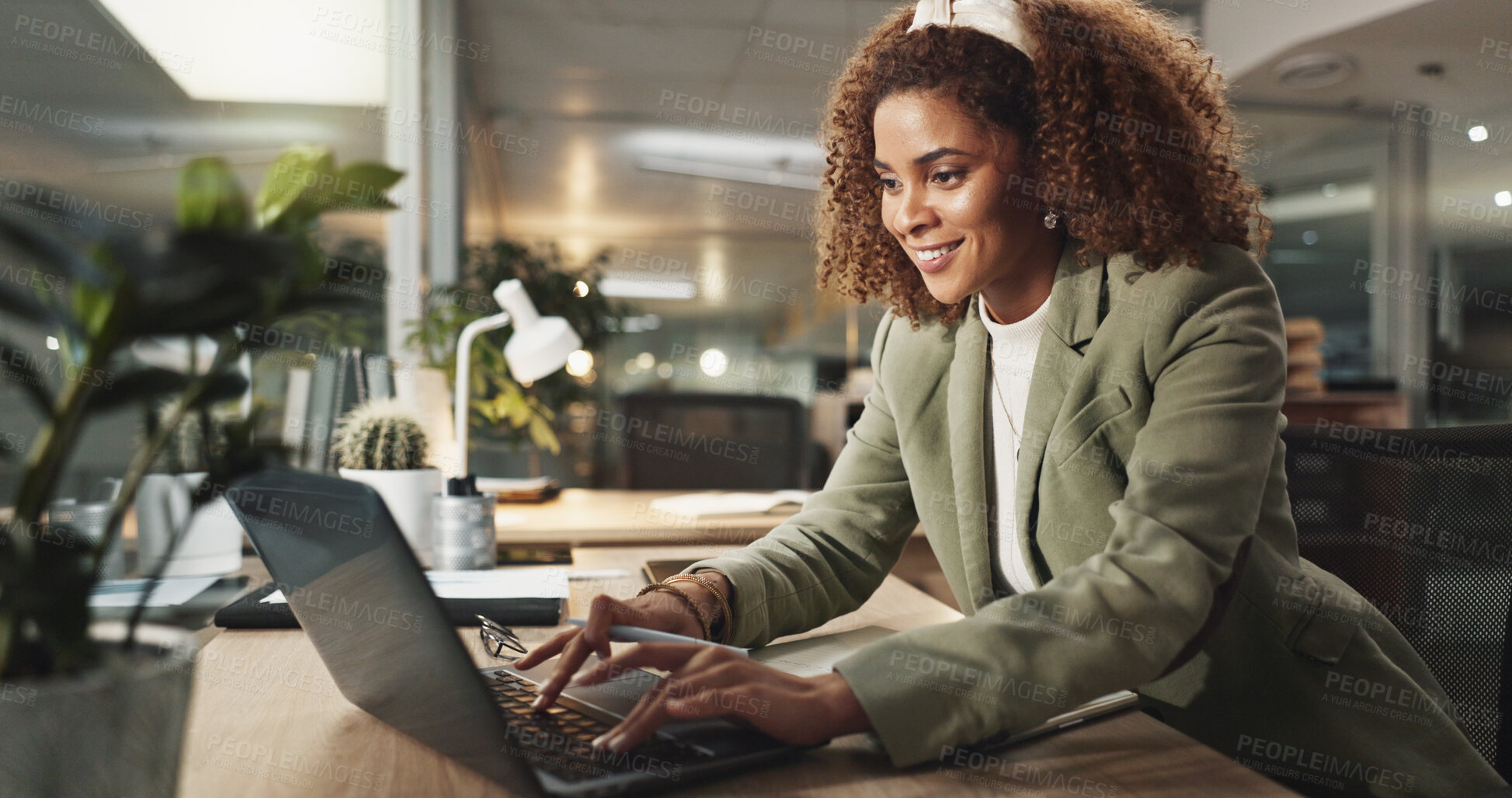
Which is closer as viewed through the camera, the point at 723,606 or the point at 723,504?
the point at 723,606

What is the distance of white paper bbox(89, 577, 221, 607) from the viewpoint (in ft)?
3.19

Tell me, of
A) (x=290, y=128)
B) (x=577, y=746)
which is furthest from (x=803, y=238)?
(x=577, y=746)

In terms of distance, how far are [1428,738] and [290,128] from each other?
278 cm

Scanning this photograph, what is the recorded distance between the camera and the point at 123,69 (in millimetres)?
1617

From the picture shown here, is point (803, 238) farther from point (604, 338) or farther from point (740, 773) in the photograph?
point (740, 773)

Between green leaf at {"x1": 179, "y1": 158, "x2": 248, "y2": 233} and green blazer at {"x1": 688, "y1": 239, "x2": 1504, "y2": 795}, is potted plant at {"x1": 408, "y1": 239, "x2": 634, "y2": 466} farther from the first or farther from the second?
green leaf at {"x1": 179, "y1": 158, "x2": 248, "y2": 233}

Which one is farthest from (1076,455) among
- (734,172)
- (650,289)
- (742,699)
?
(650,289)

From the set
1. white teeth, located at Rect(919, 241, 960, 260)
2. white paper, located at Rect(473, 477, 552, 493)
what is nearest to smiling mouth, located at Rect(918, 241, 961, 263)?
white teeth, located at Rect(919, 241, 960, 260)

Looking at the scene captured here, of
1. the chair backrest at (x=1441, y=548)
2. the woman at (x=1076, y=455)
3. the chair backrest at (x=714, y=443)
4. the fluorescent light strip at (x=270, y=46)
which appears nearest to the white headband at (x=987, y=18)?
the woman at (x=1076, y=455)

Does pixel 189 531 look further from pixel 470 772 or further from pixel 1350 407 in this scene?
pixel 1350 407

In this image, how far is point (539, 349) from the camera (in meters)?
1.58

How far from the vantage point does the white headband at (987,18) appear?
999mm

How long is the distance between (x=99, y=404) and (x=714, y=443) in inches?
93.8

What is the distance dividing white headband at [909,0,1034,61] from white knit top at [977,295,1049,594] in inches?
11.3
